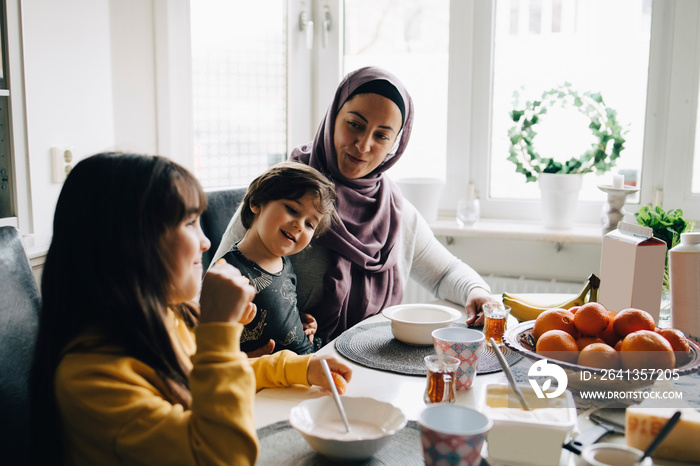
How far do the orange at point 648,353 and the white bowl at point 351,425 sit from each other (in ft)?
1.27

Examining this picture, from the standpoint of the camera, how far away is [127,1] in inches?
87.2

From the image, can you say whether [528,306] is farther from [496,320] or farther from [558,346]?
[558,346]

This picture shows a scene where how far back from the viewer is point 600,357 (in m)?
0.97

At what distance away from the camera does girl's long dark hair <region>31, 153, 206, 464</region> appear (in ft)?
2.60

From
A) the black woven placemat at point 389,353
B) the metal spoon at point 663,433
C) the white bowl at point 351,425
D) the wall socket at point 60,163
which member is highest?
the wall socket at point 60,163

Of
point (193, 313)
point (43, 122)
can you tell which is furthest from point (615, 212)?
point (43, 122)

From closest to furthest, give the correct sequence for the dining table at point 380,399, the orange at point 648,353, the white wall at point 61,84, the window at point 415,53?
the dining table at point 380,399 → the orange at point 648,353 → the white wall at point 61,84 → the window at point 415,53

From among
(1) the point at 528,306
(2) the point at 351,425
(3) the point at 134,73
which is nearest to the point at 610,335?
(1) the point at 528,306

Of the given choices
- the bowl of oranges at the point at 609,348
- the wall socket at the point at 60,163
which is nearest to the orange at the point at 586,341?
the bowl of oranges at the point at 609,348

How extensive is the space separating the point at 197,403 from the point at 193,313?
31 centimetres

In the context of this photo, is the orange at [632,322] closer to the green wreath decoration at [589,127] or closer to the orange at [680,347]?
the orange at [680,347]

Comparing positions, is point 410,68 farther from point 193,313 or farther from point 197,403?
point 197,403

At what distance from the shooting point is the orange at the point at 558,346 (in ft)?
3.29

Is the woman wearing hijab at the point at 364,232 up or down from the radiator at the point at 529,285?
up
